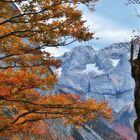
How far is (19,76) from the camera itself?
17812mm

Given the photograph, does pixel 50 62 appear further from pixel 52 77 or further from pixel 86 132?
pixel 86 132

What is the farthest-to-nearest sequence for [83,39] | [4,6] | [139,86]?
[83,39]
[4,6]
[139,86]

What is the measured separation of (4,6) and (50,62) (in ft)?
9.97

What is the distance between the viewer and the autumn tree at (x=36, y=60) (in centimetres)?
1641

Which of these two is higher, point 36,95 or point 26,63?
point 26,63

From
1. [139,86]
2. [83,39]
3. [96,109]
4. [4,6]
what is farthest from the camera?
[96,109]

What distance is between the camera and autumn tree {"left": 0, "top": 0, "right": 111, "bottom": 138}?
16.4 metres

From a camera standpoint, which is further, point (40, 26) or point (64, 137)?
point (64, 137)

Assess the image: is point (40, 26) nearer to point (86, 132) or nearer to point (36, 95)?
point (36, 95)

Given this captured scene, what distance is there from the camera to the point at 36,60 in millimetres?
18062

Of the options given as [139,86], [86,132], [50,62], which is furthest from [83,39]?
[86,132]

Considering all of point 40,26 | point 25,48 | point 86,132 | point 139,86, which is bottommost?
point 86,132

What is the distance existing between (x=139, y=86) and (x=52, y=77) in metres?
8.13

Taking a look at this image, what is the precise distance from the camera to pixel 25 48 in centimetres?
1736
